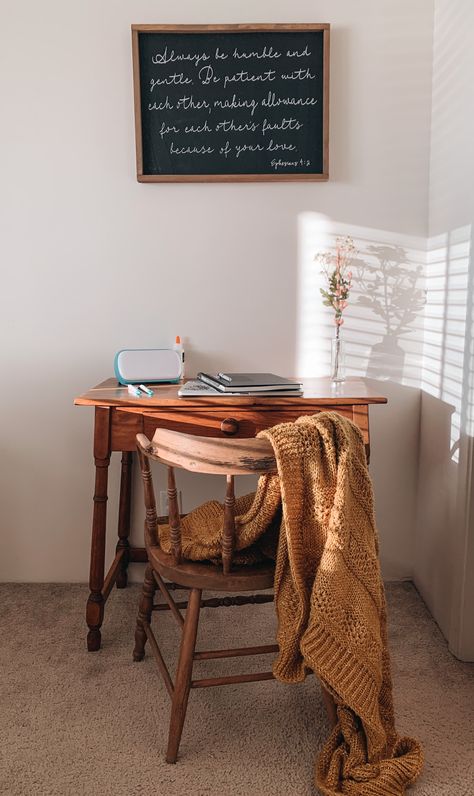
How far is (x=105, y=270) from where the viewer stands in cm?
237

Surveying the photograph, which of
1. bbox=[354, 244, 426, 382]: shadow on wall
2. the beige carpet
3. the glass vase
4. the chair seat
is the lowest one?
the beige carpet

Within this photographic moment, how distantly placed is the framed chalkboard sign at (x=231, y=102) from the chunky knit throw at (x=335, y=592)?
1176mm

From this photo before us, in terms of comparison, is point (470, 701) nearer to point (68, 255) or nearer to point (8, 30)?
point (68, 255)

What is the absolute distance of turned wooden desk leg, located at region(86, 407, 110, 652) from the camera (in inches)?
77.3

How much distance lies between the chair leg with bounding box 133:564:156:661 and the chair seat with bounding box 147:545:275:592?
29 centimetres

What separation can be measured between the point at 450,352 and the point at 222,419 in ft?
2.46

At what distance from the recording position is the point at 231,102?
229 centimetres

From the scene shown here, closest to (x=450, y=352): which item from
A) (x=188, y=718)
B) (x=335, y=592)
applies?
(x=335, y=592)

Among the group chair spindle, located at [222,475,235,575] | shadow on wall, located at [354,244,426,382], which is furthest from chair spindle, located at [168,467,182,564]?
shadow on wall, located at [354,244,426,382]

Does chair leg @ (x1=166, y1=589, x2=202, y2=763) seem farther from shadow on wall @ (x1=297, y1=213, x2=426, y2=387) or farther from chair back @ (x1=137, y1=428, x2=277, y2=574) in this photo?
shadow on wall @ (x1=297, y1=213, x2=426, y2=387)

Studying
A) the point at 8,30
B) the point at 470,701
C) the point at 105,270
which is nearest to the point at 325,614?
the point at 470,701

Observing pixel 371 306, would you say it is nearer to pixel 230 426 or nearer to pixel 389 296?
pixel 389 296

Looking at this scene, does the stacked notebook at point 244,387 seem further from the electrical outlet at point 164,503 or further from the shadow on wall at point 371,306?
the electrical outlet at point 164,503

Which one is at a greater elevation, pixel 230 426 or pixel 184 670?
pixel 230 426
